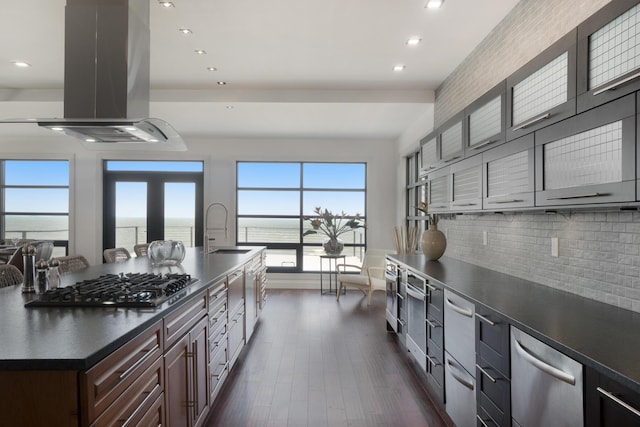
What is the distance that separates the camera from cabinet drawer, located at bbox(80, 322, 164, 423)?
1041 millimetres

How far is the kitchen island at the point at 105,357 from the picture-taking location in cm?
102

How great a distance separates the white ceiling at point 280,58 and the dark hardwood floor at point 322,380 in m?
2.85

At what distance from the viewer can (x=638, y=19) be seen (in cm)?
129

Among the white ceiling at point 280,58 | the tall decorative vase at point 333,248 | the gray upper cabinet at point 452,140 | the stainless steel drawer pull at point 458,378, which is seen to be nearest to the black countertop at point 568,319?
the stainless steel drawer pull at point 458,378

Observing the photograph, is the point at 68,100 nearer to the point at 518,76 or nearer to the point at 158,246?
the point at 158,246

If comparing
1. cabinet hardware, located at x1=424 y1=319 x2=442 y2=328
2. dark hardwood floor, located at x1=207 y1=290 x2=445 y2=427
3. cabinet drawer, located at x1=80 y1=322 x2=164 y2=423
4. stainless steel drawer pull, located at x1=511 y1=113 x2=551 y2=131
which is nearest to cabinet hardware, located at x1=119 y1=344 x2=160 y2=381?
cabinet drawer, located at x1=80 y1=322 x2=164 y2=423

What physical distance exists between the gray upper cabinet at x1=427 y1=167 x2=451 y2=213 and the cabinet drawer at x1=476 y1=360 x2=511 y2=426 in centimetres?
174

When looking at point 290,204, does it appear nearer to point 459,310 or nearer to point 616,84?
point 459,310

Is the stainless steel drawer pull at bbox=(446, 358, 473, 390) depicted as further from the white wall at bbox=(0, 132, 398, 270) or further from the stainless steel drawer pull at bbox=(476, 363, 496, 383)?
the white wall at bbox=(0, 132, 398, 270)

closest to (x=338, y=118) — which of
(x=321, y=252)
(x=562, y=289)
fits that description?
→ (x=321, y=252)

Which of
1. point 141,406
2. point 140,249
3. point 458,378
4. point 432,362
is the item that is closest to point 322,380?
point 432,362

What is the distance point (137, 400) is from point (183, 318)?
1.64 ft

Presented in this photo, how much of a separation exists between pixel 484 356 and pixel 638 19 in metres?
1.52

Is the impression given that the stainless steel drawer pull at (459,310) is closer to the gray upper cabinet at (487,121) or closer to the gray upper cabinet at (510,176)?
the gray upper cabinet at (510,176)
